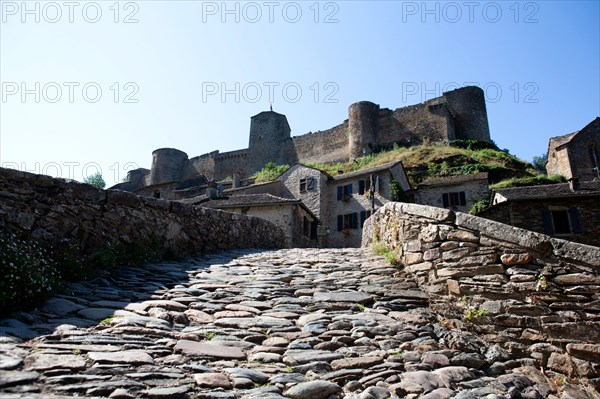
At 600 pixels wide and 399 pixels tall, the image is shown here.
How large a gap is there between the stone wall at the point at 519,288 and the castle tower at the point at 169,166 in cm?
5708

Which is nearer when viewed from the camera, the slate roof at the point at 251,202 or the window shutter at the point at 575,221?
the window shutter at the point at 575,221

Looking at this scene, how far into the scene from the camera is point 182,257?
26.1 feet

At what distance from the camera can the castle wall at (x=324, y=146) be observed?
5069 cm

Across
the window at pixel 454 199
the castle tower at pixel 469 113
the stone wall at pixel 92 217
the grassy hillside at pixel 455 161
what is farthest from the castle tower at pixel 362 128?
the stone wall at pixel 92 217

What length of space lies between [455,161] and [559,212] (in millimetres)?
16962

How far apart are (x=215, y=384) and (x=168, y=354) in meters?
0.68

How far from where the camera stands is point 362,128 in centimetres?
4772

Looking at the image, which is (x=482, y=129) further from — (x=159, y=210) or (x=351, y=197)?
(x=159, y=210)

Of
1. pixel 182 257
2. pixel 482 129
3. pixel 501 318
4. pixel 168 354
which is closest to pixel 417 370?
pixel 501 318

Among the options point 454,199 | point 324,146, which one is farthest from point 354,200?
point 324,146

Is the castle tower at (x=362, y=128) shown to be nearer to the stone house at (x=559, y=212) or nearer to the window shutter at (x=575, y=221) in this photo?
the stone house at (x=559, y=212)

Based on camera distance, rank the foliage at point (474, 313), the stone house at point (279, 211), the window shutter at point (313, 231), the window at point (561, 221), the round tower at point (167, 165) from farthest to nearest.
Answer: the round tower at point (167, 165) → the window shutter at point (313, 231) → the stone house at point (279, 211) → the window at point (561, 221) → the foliage at point (474, 313)

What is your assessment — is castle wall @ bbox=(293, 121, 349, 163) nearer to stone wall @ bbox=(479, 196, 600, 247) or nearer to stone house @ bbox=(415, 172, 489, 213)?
stone house @ bbox=(415, 172, 489, 213)

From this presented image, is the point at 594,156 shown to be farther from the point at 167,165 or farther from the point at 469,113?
the point at 167,165
